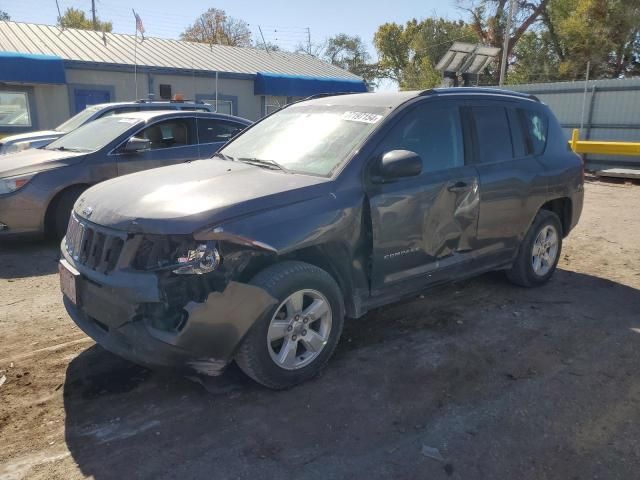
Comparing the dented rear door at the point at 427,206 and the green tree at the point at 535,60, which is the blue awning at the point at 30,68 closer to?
the dented rear door at the point at 427,206

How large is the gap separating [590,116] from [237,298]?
17.5 m

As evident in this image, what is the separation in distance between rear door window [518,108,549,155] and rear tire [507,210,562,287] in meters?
0.62

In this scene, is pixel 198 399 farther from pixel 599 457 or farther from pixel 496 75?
pixel 496 75

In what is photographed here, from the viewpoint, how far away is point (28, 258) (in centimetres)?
613

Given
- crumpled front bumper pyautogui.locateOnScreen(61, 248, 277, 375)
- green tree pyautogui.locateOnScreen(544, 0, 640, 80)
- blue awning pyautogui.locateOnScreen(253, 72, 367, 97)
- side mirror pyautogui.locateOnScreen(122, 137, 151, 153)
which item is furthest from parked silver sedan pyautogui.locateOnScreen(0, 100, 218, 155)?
green tree pyautogui.locateOnScreen(544, 0, 640, 80)

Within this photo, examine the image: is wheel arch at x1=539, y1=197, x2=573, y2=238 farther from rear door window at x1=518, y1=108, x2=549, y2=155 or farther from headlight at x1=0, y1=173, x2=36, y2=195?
headlight at x1=0, y1=173, x2=36, y2=195

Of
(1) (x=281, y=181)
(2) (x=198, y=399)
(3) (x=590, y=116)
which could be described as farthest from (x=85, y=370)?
(3) (x=590, y=116)

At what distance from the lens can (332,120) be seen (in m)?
4.02

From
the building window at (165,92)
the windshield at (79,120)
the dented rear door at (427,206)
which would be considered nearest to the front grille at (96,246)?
the dented rear door at (427,206)

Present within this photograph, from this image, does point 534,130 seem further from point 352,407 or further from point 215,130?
point 215,130

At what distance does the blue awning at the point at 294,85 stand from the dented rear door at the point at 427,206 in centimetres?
1616

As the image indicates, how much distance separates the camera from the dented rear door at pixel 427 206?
366cm

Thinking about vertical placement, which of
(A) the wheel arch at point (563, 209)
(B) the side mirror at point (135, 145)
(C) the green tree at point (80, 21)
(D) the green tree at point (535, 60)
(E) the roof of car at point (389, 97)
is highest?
(C) the green tree at point (80, 21)

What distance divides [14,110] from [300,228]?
Answer: 15.6 metres
